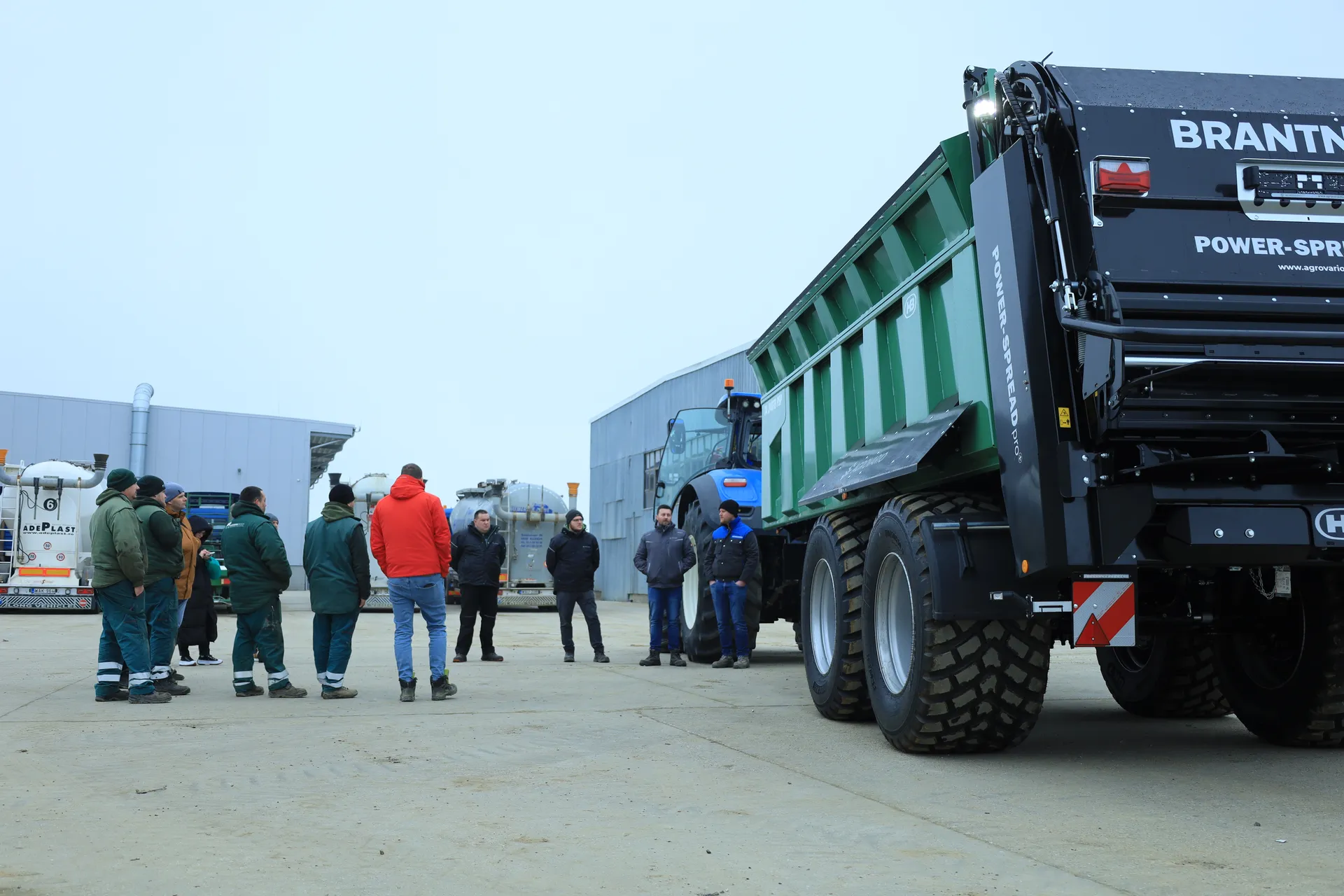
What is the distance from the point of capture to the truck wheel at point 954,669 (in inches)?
234

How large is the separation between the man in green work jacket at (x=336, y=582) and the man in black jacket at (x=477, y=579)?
3.48 metres

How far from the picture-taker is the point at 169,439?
1572 inches

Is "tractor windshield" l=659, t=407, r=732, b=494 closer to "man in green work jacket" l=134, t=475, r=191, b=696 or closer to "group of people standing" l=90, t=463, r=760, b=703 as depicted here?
"group of people standing" l=90, t=463, r=760, b=703

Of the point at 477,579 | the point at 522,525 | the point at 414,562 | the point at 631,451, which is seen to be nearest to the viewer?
the point at 414,562

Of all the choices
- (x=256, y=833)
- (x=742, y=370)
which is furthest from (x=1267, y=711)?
(x=742, y=370)

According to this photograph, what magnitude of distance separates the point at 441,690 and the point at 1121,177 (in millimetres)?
6225

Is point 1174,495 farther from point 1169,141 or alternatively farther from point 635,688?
point 635,688

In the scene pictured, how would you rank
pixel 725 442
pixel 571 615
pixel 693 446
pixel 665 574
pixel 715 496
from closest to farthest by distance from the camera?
pixel 715 496 < pixel 665 574 < pixel 725 442 < pixel 571 615 < pixel 693 446

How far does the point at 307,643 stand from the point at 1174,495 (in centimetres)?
1306

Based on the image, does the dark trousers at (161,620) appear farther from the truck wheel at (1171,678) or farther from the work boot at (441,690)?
the truck wheel at (1171,678)

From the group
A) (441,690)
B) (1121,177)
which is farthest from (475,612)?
(1121,177)

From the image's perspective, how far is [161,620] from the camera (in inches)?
373

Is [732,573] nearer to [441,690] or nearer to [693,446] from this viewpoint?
[693,446]

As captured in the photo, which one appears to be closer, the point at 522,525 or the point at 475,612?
the point at 475,612
